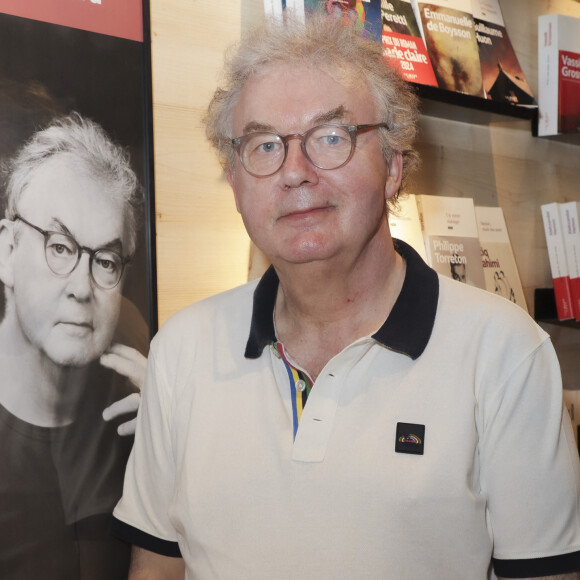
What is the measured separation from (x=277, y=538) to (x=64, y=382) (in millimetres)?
549

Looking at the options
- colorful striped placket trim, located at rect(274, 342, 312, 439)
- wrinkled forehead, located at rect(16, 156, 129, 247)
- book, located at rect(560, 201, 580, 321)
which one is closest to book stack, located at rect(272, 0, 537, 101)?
book, located at rect(560, 201, 580, 321)

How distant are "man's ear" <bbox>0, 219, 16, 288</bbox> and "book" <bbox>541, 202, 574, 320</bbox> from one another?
5.59ft

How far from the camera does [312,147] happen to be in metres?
1.35

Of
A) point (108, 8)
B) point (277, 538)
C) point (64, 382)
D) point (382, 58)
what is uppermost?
point (108, 8)

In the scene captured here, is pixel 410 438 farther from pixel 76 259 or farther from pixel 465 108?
pixel 465 108

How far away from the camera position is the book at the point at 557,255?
240 centimetres

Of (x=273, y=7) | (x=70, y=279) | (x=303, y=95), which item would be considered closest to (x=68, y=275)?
(x=70, y=279)

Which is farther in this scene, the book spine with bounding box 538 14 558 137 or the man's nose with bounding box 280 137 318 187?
the book spine with bounding box 538 14 558 137

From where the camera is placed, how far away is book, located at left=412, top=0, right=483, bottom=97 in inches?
83.0

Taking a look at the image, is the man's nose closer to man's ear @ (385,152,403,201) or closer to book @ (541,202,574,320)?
man's ear @ (385,152,403,201)

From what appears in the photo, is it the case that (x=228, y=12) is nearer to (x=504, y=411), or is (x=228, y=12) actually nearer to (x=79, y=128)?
(x=79, y=128)

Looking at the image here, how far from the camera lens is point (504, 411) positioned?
4.29ft

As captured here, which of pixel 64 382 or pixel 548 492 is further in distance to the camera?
pixel 64 382

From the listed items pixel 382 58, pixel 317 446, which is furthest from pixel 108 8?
pixel 317 446
